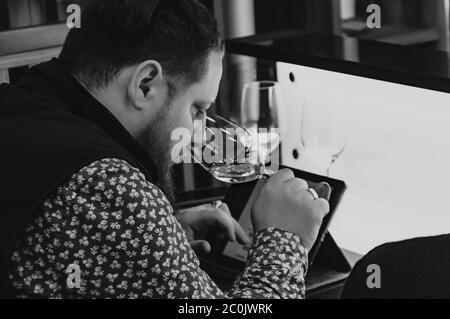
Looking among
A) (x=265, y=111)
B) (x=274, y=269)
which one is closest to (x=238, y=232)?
(x=265, y=111)

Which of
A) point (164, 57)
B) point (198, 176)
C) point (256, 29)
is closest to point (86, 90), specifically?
point (164, 57)

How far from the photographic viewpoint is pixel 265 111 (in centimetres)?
181

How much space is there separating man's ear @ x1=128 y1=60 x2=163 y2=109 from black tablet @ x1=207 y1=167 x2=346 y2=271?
444 millimetres

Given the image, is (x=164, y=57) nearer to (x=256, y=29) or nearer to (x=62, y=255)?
(x=62, y=255)

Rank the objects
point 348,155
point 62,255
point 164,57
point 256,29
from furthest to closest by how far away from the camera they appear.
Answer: point 256,29, point 348,155, point 164,57, point 62,255

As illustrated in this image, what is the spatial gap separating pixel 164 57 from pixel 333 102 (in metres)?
0.64

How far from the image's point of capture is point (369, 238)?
1.80 m

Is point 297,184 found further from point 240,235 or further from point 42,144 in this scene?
point 42,144

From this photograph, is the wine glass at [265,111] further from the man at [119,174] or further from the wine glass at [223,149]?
the man at [119,174]

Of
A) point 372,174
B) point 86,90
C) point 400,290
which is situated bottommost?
point 372,174

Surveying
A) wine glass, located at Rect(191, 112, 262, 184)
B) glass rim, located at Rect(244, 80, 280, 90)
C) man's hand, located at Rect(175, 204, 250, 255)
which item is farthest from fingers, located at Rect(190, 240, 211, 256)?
glass rim, located at Rect(244, 80, 280, 90)

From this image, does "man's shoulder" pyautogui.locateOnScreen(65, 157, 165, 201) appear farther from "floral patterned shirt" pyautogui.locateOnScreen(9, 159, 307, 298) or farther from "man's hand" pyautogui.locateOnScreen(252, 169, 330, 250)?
"man's hand" pyautogui.locateOnScreen(252, 169, 330, 250)

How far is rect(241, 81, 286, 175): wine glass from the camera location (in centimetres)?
180

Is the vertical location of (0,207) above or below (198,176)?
above
